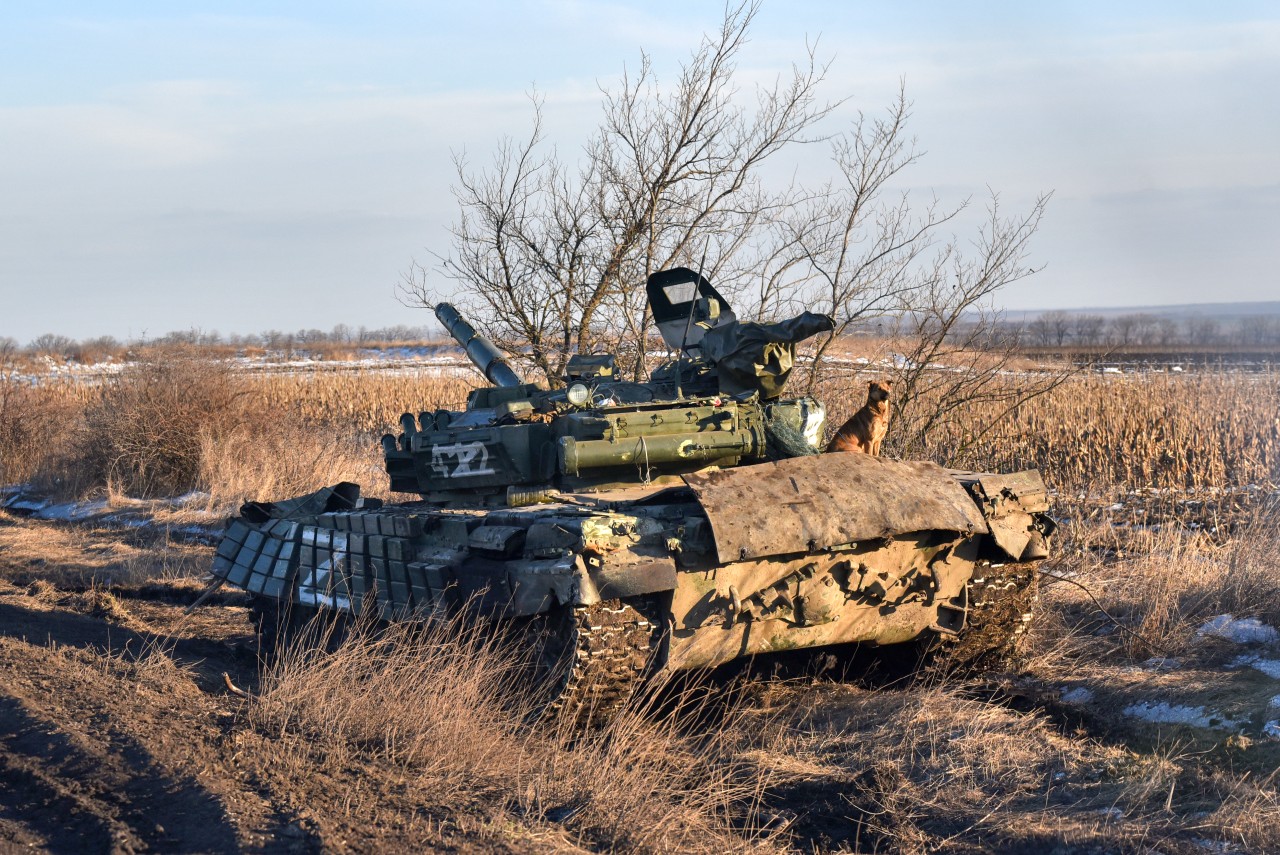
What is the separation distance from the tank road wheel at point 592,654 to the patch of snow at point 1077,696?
2.84 m

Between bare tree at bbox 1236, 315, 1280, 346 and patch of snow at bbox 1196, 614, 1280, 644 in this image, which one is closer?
patch of snow at bbox 1196, 614, 1280, 644

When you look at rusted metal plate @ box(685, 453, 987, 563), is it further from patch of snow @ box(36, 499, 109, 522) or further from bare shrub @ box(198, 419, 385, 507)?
patch of snow @ box(36, 499, 109, 522)

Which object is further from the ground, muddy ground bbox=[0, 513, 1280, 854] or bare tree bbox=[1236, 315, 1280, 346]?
bare tree bbox=[1236, 315, 1280, 346]

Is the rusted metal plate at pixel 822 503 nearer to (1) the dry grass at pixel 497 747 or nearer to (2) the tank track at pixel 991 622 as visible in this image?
(2) the tank track at pixel 991 622

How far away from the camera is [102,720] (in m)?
6.16

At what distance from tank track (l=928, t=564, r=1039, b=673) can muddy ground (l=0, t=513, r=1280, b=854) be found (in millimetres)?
187

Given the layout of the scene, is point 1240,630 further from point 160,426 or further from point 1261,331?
point 160,426

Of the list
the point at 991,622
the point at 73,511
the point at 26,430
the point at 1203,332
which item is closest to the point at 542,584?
the point at 991,622

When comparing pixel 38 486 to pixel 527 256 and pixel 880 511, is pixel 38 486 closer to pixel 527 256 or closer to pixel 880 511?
pixel 527 256

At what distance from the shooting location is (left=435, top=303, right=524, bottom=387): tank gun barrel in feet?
33.4

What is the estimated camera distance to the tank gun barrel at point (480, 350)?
10.2m

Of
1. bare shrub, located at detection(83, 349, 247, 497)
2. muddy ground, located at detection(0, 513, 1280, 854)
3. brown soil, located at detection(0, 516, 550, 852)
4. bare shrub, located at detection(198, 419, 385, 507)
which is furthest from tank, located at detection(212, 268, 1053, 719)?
bare shrub, located at detection(83, 349, 247, 497)

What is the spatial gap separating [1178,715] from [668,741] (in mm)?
3003

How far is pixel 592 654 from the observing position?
20.9 feet
